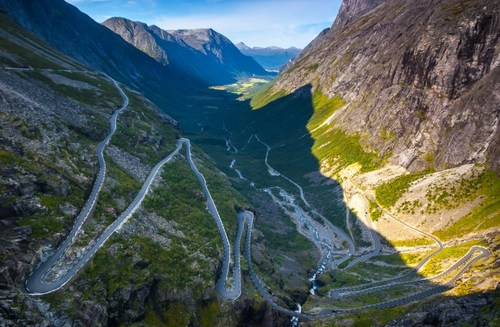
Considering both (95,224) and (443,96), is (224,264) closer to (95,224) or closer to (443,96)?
(95,224)

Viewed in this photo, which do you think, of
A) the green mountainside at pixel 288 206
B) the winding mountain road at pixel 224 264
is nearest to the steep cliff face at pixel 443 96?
the green mountainside at pixel 288 206

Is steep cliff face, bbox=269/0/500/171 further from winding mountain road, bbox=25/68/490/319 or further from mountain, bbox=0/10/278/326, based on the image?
mountain, bbox=0/10/278/326

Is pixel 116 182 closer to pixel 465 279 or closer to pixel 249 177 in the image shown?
pixel 465 279

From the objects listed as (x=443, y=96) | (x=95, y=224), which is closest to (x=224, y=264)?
(x=95, y=224)

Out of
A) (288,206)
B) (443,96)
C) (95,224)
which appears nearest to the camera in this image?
(95,224)

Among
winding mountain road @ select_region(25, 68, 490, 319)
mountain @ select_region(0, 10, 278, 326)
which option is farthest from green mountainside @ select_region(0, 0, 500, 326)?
winding mountain road @ select_region(25, 68, 490, 319)

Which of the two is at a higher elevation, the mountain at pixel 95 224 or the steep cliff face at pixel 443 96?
the steep cliff face at pixel 443 96

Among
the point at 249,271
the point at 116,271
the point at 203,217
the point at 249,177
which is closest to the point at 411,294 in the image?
the point at 249,271

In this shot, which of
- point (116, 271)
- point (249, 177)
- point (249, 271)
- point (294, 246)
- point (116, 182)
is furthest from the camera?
point (249, 177)

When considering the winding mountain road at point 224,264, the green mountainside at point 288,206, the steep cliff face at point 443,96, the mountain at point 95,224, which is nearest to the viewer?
the mountain at point 95,224

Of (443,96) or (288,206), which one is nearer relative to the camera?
(443,96)

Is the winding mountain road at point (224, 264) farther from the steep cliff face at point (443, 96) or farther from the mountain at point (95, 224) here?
the steep cliff face at point (443, 96)
